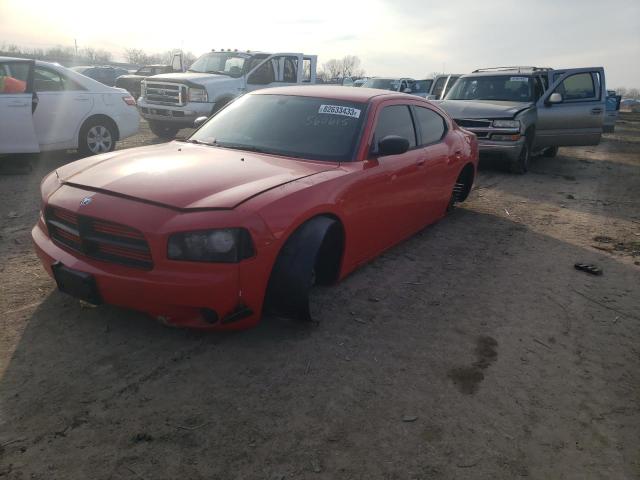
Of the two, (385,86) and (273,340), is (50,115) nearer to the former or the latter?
(273,340)

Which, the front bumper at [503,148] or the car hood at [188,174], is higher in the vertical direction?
the car hood at [188,174]

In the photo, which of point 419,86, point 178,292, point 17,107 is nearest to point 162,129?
point 17,107

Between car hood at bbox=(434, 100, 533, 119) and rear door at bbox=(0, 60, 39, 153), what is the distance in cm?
691

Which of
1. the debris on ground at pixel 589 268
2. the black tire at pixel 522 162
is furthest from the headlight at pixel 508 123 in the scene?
the debris on ground at pixel 589 268

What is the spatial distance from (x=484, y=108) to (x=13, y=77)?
8039 millimetres

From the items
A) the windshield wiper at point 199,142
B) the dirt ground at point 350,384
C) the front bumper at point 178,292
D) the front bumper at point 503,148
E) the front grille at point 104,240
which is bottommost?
the dirt ground at point 350,384

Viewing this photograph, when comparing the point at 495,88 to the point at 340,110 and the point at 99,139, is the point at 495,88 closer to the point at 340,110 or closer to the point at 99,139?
the point at 340,110

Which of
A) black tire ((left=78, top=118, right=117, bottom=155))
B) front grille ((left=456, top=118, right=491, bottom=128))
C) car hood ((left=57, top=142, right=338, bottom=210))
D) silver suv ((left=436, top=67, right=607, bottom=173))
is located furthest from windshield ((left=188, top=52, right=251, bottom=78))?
car hood ((left=57, top=142, right=338, bottom=210))

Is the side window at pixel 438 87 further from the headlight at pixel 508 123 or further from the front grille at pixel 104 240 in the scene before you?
the front grille at pixel 104 240

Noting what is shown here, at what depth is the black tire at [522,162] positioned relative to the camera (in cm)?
959

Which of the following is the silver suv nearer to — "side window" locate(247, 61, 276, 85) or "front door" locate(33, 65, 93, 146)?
"side window" locate(247, 61, 276, 85)

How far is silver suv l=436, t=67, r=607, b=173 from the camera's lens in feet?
30.3

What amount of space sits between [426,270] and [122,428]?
119 inches

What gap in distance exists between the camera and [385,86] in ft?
65.6
